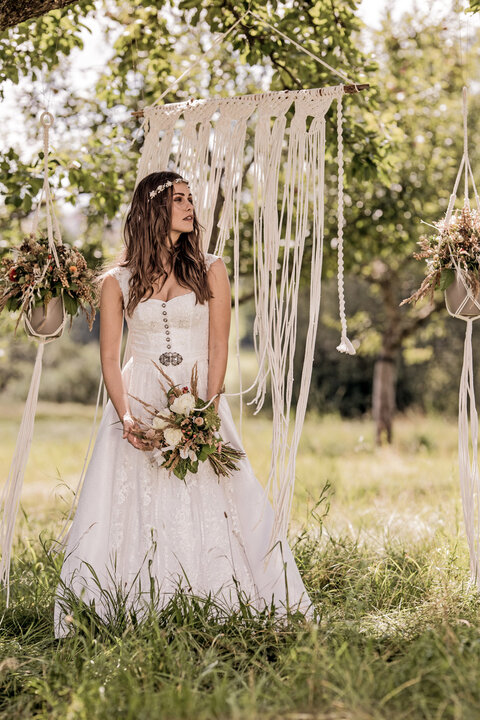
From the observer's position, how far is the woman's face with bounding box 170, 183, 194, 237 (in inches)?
122

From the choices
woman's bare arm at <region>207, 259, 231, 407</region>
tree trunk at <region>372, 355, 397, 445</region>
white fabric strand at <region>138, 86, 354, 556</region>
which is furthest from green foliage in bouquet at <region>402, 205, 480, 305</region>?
tree trunk at <region>372, 355, 397, 445</region>

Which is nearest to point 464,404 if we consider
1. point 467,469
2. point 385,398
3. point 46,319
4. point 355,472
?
point 467,469

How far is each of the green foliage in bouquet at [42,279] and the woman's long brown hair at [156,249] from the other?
20cm

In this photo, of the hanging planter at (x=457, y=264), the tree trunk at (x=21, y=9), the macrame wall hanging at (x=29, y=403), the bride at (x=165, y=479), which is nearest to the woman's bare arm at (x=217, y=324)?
the bride at (x=165, y=479)

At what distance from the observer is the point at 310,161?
10.3 feet

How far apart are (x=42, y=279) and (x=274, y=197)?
102cm

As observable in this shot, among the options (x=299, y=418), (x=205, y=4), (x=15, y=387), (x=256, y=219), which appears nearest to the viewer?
(x=299, y=418)

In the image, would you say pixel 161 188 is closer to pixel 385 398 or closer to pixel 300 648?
pixel 300 648

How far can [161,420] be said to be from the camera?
9.51 feet

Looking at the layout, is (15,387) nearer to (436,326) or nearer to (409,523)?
(436,326)

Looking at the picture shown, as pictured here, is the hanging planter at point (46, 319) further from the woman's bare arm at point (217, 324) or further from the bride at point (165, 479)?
the woman's bare arm at point (217, 324)

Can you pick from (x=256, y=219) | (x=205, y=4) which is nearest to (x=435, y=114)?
(x=205, y=4)

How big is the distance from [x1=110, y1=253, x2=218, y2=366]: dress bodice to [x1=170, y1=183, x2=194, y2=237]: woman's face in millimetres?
175

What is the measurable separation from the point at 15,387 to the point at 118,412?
16.2 m
